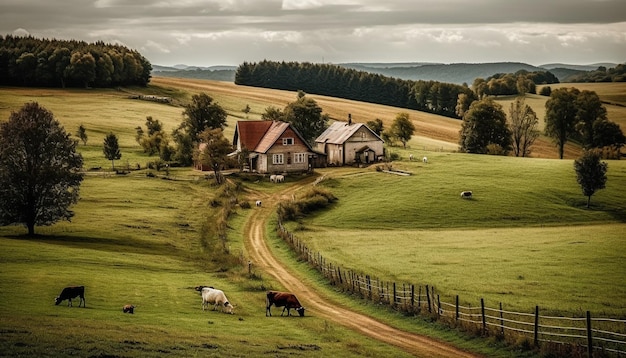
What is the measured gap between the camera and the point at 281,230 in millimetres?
66750

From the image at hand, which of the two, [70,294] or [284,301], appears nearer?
[70,294]

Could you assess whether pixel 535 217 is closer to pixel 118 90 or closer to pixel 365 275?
pixel 365 275

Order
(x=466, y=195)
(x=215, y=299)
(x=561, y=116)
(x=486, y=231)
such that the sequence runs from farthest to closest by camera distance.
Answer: (x=561, y=116), (x=466, y=195), (x=486, y=231), (x=215, y=299)

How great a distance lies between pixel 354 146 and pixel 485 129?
2799 cm

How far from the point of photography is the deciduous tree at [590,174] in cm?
7762

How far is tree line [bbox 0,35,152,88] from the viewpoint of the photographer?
162 m

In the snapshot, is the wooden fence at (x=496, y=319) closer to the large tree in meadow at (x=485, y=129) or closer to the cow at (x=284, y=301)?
the cow at (x=284, y=301)

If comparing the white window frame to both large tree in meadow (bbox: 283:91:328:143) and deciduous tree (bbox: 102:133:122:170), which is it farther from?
deciduous tree (bbox: 102:133:122:170)

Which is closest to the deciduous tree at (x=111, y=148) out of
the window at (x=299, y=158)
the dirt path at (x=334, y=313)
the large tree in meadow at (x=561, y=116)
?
the window at (x=299, y=158)

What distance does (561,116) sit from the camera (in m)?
128

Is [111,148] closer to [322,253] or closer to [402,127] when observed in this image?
[322,253]

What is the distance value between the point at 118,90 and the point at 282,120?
231 ft

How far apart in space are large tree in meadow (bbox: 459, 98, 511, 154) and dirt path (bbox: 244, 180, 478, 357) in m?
61.4

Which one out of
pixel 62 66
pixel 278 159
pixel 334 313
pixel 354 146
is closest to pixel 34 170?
pixel 334 313
